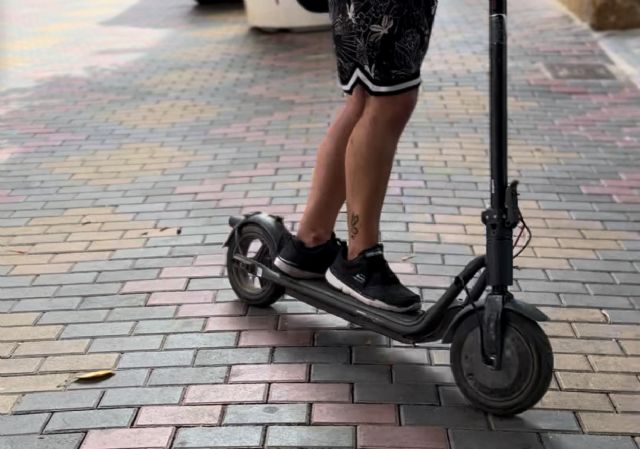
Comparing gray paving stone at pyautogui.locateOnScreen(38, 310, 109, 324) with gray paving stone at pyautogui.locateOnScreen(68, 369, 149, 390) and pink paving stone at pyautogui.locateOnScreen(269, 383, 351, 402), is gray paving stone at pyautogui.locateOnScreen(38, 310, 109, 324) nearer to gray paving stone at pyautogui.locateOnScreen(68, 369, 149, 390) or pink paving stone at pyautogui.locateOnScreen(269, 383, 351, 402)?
gray paving stone at pyautogui.locateOnScreen(68, 369, 149, 390)

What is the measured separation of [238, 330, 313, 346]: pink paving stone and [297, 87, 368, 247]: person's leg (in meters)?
0.36

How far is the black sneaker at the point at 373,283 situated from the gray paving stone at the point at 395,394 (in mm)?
271

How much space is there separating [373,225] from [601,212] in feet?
7.00

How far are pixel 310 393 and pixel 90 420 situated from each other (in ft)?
2.39

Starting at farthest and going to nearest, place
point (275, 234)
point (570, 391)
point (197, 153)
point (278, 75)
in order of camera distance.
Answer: point (278, 75)
point (197, 153)
point (275, 234)
point (570, 391)

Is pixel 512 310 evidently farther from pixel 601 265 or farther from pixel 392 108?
pixel 601 265

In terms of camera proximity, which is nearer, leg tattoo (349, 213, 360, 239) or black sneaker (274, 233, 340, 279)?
leg tattoo (349, 213, 360, 239)

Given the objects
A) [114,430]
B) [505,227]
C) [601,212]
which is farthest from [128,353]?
[601,212]

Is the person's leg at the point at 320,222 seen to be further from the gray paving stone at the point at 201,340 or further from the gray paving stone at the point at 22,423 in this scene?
the gray paving stone at the point at 22,423

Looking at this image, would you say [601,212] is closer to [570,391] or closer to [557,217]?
[557,217]

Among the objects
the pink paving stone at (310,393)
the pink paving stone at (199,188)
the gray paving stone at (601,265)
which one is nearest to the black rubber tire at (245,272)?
the pink paving stone at (310,393)

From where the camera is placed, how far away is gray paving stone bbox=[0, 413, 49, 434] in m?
2.91

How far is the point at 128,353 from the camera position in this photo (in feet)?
11.2

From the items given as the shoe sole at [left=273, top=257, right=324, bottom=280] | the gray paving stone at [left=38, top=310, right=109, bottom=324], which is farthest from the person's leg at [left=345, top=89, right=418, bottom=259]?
the gray paving stone at [left=38, top=310, right=109, bottom=324]
